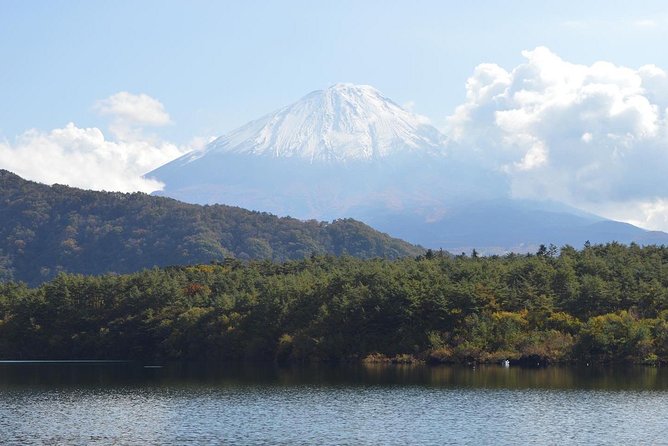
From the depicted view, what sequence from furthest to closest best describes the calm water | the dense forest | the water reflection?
the dense forest < the water reflection < the calm water

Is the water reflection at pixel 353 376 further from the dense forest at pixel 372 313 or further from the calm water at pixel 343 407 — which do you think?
the dense forest at pixel 372 313

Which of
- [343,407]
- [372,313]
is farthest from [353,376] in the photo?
[343,407]

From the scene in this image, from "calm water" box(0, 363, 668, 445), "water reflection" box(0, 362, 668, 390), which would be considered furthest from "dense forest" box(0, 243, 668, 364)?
"calm water" box(0, 363, 668, 445)

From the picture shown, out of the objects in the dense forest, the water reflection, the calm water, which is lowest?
the calm water

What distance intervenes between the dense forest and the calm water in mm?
6099

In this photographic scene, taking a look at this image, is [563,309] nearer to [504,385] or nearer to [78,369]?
[504,385]

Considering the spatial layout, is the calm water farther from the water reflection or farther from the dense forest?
the dense forest

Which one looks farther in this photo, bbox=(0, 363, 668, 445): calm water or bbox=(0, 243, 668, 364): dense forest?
bbox=(0, 243, 668, 364): dense forest

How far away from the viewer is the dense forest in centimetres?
8531

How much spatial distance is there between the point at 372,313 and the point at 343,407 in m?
32.8

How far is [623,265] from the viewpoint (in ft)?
316

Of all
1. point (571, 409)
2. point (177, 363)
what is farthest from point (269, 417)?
point (177, 363)

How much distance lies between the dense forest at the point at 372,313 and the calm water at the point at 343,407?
6.10 m

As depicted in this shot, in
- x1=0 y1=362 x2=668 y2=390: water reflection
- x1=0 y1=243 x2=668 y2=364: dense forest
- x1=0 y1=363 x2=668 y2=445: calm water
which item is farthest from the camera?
x1=0 y1=243 x2=668 y2=364: dense forest
